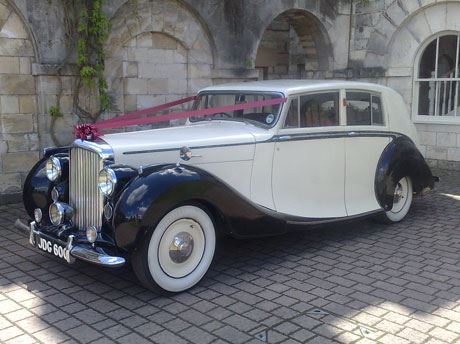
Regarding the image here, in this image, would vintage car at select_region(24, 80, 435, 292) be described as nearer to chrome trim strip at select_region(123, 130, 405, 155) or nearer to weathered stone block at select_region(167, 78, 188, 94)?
chrome trim strip at select_region(123, 130, 405, 155)

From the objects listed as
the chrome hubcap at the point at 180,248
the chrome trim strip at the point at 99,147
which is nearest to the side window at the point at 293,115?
the chrome hubcap at the point at 180,248

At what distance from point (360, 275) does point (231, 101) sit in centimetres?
225

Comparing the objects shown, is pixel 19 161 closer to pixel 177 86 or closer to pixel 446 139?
pixel 177 86

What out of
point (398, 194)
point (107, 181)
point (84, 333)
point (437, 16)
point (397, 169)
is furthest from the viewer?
point (437, 16)

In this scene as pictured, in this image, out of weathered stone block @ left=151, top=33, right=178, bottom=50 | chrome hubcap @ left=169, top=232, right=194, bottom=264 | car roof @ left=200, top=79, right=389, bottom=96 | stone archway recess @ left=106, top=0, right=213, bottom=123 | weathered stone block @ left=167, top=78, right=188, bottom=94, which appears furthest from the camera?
weathered stone block @ left=167, top=78, right=188, bottom=94

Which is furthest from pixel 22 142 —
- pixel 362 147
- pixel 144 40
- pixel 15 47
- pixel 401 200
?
→ pixel 401 200

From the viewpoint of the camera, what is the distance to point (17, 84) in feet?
22.7

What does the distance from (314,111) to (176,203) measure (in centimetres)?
201

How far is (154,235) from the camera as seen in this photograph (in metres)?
3.88

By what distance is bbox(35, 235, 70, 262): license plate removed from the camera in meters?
3.91

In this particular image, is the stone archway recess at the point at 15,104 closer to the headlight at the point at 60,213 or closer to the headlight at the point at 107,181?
the headlight at the point at 60,213

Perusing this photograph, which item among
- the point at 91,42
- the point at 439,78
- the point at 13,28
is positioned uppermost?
the point at 13,28

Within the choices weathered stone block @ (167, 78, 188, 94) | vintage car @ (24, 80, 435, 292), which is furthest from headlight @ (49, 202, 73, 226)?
weathered stone block @ (167, 78, 188, 94)

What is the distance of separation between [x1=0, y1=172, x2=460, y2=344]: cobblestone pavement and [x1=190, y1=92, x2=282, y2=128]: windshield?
1.30 m
